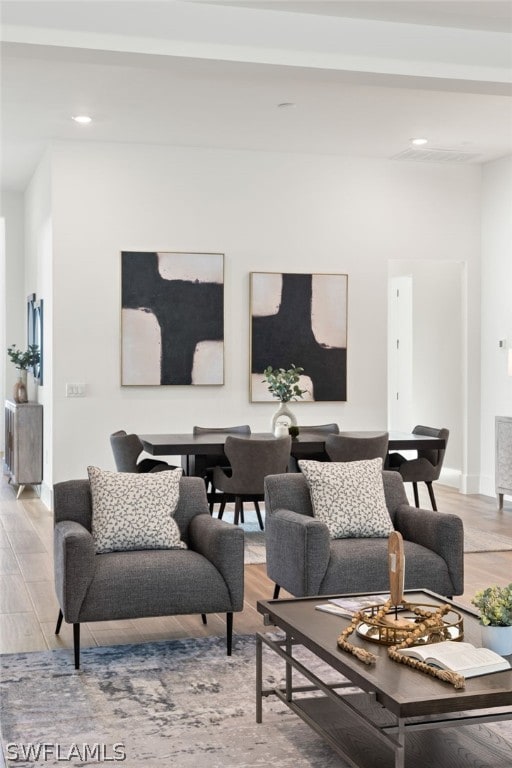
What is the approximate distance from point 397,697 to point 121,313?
6.05 metres

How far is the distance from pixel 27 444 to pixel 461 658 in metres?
6.83

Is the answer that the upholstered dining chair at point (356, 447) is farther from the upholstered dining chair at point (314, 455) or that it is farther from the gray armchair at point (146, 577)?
the gray armchair at point (146, 577)

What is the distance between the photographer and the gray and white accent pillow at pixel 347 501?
4758mm

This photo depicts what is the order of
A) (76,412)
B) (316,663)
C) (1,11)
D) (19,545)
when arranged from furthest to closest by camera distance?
(76,412) → (19,545) → (1,11) → (316,663)

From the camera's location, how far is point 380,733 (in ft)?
8.95

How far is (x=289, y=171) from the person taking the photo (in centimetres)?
868

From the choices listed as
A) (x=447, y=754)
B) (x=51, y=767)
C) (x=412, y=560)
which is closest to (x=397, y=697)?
(x=447, y=754)

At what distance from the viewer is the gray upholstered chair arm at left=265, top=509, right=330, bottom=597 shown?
174 inches

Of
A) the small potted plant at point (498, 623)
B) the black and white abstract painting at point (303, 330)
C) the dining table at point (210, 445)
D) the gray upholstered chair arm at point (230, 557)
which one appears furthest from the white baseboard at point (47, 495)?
the small potted plant at point (498, 623)

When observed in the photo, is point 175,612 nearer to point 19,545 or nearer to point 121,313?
point 19,545

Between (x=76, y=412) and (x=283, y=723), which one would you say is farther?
(x=76, y=412)

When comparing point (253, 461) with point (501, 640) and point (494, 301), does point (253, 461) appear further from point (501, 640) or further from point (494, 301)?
point (501, 640)

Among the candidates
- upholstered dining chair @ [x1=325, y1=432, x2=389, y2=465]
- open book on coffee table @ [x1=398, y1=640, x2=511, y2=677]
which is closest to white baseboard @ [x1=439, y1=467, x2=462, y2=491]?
upholstered dining chair @ [x1=325, y1=432, x2=389, y2=465]

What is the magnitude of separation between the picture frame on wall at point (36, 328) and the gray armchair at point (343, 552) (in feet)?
15.7
